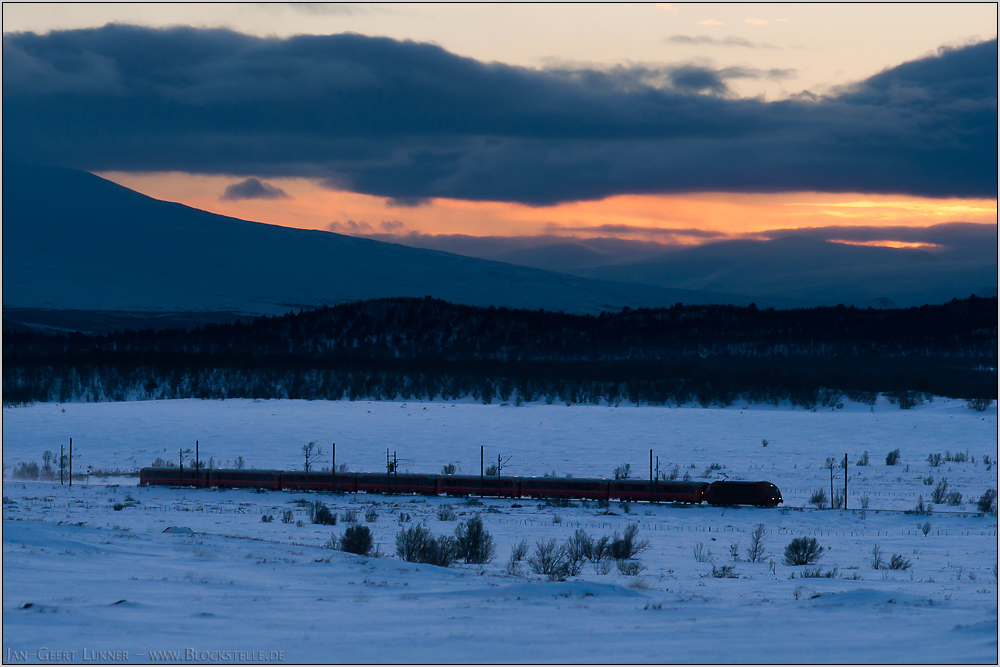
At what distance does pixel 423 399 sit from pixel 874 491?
40861 mm

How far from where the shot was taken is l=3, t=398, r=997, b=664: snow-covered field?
38.9ft

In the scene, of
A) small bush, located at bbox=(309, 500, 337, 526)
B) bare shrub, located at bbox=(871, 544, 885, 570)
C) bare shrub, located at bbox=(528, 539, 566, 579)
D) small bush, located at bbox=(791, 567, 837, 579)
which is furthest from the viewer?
small bush, located at bbox=(309, 500, 337, 526)

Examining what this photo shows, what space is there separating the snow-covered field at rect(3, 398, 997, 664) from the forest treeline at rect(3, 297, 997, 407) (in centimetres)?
2900

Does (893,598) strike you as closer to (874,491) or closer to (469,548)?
(469,548)

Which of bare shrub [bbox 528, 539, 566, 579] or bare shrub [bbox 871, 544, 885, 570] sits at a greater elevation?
bare shrub [bbox 528, 539, 566, 579]

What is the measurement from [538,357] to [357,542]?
104 m

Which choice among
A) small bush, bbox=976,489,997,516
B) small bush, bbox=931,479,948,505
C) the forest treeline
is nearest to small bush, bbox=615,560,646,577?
small bush, bbox=976,489,997,516

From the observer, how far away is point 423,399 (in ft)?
240

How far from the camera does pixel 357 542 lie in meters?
21.4

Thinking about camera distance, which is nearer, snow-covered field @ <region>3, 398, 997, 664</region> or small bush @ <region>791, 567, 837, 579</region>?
snow-covered field @ <region>3, 398, 997, 664</region>

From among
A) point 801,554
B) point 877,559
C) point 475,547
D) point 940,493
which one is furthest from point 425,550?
point 940,493

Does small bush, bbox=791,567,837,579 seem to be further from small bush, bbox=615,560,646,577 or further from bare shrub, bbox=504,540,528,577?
bare shrub, bbox=504,540,528,577

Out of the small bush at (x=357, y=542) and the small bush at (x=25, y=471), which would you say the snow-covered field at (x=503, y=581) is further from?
the small bush at (x=357, y=542)

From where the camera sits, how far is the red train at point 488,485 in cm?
3328
